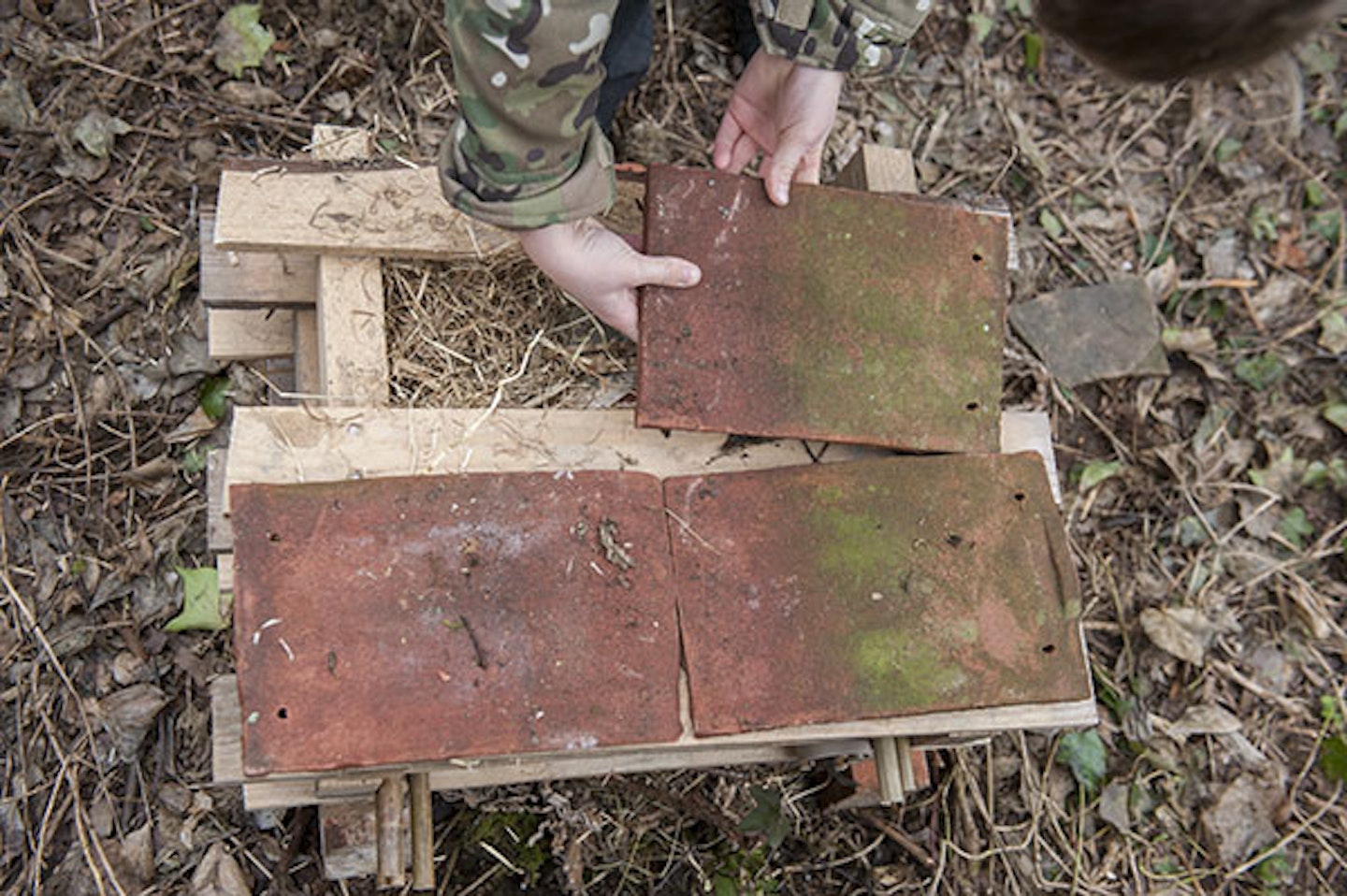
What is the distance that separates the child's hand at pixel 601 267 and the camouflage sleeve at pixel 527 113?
0.09 meters

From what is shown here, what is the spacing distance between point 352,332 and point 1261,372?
2.42 m

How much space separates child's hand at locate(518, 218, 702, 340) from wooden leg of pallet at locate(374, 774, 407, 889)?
0.86m

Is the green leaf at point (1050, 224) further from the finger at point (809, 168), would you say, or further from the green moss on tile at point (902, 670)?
the green moss on tile at point (902, 670)

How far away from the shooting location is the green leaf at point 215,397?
253cm

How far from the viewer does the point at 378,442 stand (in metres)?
1.85

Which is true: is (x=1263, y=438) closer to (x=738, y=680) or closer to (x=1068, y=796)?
(x=1068, y=796)

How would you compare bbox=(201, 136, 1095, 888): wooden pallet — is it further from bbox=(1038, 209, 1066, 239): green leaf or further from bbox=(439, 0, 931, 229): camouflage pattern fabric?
bbox=(1038, 209, 1066, 239): green leaf

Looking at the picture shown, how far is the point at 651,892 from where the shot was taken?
2379 mm

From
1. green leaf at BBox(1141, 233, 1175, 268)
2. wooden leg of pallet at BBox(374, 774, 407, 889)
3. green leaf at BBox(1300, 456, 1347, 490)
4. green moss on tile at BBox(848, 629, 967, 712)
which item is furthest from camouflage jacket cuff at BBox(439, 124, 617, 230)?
green leaf at BBox(1300, 456, 1347, 490)

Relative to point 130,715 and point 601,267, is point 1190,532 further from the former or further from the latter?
point 130,715

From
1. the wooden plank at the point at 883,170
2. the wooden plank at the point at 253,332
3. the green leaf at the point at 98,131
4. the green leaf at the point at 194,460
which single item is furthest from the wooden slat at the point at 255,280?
the wooden plank at the point at 883,170

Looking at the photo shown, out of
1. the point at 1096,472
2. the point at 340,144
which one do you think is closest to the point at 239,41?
the point at 340,144

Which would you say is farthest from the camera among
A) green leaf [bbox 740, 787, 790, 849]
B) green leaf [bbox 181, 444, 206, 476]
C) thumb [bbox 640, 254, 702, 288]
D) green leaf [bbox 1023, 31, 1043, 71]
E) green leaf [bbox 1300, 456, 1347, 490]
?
green leaf [bbox 1023, 31, 1043, 71]

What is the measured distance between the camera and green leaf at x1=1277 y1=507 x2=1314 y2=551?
2.90 metres
